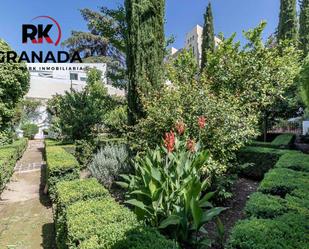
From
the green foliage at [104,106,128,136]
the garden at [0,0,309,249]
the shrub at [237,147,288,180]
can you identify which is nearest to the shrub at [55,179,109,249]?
the garden at [0,0,309,249]

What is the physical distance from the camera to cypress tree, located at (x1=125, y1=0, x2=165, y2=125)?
23.2 feet

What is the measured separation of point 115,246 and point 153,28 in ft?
20.4

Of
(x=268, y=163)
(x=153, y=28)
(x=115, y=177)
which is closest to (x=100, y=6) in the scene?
(x=153, y=28)

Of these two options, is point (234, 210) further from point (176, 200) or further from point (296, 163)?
point (176, 200)

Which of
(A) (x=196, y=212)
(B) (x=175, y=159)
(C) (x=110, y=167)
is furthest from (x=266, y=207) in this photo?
(C) (x=110, y=167)

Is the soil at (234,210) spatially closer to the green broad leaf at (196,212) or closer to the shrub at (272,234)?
the green broad leaf at (196,212)

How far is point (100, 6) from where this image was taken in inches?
468

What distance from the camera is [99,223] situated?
2801mm

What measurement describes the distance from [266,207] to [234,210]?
2.18m

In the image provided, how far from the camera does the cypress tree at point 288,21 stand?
67.2 feet

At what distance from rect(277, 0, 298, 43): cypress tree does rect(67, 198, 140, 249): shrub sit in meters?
21.6

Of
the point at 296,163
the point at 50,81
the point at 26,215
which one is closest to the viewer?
the point at 296,163

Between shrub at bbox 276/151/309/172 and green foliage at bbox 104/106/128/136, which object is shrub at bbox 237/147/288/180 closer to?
shrub at bbox 276/151/309/172

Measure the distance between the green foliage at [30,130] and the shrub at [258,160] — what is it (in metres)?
19.7
